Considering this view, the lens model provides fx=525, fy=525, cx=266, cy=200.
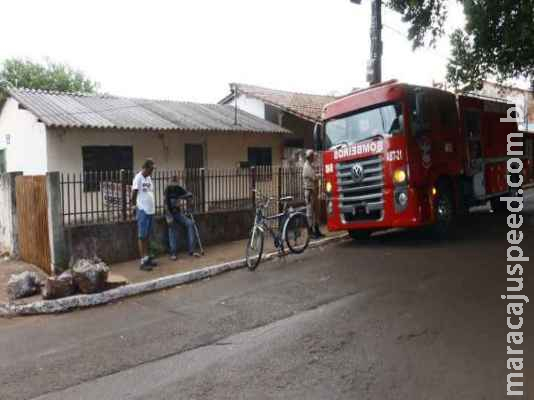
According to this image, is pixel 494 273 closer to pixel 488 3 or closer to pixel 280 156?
pixel 488 3

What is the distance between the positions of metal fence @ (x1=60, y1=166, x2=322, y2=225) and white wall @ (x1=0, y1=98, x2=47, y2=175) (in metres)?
2.48

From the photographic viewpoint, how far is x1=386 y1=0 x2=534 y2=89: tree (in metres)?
11.6

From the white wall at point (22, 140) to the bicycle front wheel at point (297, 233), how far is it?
7252 millimetres

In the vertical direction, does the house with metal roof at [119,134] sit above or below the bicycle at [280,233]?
above

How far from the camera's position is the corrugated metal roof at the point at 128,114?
513 inches

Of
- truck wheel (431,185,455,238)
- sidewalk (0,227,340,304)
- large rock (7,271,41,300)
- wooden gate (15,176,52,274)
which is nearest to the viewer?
large rock (7,271,41,300)

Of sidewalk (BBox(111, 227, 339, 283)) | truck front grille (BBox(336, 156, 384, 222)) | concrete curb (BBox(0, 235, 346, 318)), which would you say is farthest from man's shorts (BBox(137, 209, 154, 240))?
truck front grille (BBox(336, 156, 384, 222))

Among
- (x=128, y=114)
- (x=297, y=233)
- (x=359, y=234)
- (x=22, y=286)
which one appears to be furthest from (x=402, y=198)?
(x=128, y=114)

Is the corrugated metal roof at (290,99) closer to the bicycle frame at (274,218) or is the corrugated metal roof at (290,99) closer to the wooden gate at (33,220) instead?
the bicycle frame at (274,218)

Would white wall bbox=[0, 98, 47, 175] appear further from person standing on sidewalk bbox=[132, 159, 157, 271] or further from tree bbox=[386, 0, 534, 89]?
tree bbox=[386, 0, 534, 89]

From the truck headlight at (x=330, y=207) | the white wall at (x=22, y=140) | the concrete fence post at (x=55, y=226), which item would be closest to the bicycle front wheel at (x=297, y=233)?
the truck headlight at (x=330, y=207)

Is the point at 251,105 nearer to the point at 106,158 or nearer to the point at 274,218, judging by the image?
the point at 106,158

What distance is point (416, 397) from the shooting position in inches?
144

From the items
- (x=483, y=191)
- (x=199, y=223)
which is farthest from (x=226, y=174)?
(x=483, y=191)
